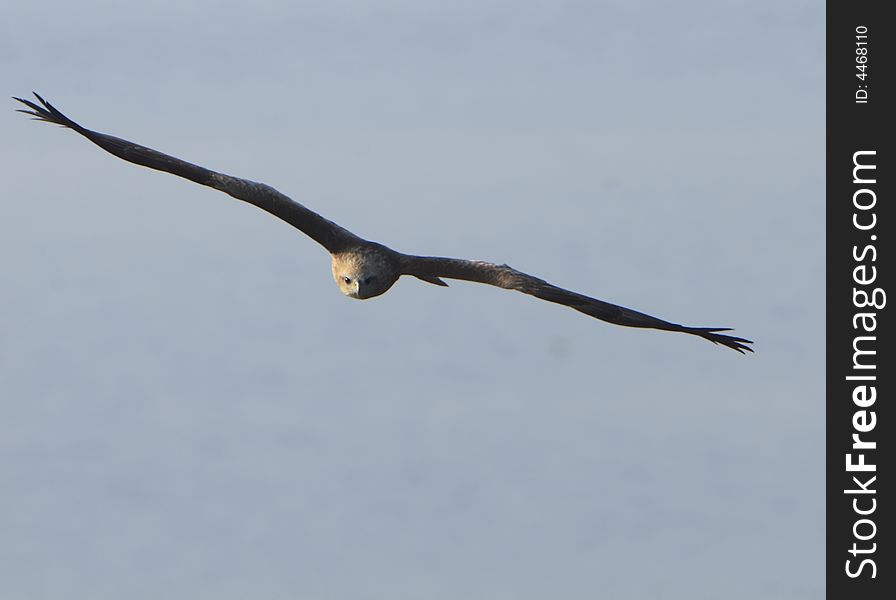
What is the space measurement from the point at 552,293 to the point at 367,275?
100 inches

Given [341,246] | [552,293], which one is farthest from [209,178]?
[552,293]

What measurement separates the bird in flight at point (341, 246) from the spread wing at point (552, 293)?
1 centimetres

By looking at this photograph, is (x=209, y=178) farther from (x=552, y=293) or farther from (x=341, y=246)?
(x=552, y=293)

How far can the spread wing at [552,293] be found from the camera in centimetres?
3975

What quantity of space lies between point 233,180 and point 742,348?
7.02 m

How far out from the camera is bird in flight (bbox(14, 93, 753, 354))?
40.5 m

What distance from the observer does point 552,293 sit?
4009cm

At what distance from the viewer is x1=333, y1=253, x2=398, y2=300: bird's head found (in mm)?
40969

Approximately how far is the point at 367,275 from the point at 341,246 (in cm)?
64

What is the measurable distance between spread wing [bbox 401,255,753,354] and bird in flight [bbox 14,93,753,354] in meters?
0.01

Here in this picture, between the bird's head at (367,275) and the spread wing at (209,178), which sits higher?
the spread wing at (209,178)

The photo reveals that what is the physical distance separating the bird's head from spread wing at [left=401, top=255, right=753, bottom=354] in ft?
1.54

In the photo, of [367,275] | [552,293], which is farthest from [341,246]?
[552,293]

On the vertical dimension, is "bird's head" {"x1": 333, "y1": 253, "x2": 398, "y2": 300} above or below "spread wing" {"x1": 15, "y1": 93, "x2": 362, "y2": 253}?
below
